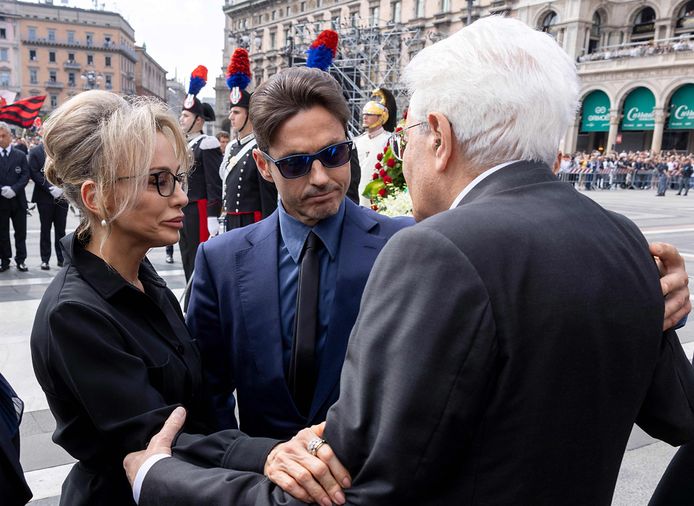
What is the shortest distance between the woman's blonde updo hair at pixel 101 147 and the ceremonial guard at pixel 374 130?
Answer: 3907 millimetres

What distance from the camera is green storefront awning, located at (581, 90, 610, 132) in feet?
122

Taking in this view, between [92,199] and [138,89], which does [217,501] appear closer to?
[92,199]

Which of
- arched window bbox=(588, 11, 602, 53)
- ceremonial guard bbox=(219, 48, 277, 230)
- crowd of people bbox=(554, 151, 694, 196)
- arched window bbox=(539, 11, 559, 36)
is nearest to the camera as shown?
ceremonial guard bbox=(219, 48, 277, 230)

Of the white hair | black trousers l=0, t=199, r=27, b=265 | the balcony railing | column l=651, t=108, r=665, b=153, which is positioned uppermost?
the balcony railing

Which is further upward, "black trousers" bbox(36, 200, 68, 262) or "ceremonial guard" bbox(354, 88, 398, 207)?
"ceremonial guard" bbox(354, 88, 398, 207)

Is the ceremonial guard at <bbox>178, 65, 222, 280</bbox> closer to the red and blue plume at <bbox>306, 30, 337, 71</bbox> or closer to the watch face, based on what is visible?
the watch face

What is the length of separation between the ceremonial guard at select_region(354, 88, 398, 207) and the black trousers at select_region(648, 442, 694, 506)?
395 cm

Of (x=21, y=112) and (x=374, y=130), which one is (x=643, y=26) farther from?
(x=374, y=130)

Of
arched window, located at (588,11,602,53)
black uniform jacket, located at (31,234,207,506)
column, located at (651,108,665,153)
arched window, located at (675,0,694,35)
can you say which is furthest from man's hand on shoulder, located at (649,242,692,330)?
arched window, located at (588,11,602,53)

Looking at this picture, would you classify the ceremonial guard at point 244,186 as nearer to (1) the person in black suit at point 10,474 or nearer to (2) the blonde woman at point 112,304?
(2) the blonde woman at point 112,304

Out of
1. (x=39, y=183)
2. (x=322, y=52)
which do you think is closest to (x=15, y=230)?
(x=39, y=183)

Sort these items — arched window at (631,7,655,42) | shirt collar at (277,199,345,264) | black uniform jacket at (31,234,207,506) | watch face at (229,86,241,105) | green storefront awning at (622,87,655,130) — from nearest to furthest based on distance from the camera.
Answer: black uniform jacket at (31,234,207,506), shirt collar at (277,199,345,264), watch face at (229,86,241,105), green storefront awning at (622,87,655,130), arched window at (631,7,655,42)

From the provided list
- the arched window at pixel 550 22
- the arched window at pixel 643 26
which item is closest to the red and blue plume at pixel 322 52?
the arched window at pixel 550 22

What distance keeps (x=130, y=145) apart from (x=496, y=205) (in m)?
1.10
